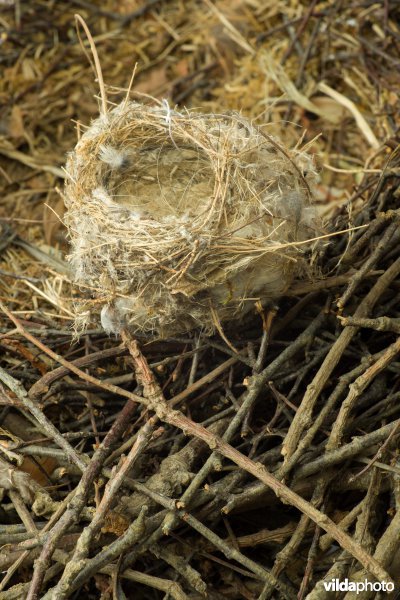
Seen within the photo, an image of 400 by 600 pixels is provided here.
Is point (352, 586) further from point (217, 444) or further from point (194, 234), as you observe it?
point (194, 234)

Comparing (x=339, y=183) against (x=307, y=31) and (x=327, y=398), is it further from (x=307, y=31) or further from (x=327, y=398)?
(x=327, y=398)

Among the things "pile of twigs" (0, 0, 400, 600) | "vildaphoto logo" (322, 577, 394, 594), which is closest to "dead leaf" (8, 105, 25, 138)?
"pile of twigs" (0, 0, 400, 600)

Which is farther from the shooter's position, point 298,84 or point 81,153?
point 298,84

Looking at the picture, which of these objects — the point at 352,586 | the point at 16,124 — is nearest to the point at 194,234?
the point at 352,586

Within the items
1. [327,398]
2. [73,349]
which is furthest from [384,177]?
[73,349]

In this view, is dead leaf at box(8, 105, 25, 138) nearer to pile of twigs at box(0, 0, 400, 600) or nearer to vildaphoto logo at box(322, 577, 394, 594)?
pile of twigs at box(0, 0, 400, 600)

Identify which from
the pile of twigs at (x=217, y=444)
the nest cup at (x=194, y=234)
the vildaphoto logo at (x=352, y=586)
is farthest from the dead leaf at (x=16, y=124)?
the vildaphoto logo at (x=352, y=586)

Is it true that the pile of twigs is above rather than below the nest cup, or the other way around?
below

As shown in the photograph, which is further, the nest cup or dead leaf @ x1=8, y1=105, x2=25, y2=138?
dead leaf @ x1=8, y1=105, x2=25, y2=138
